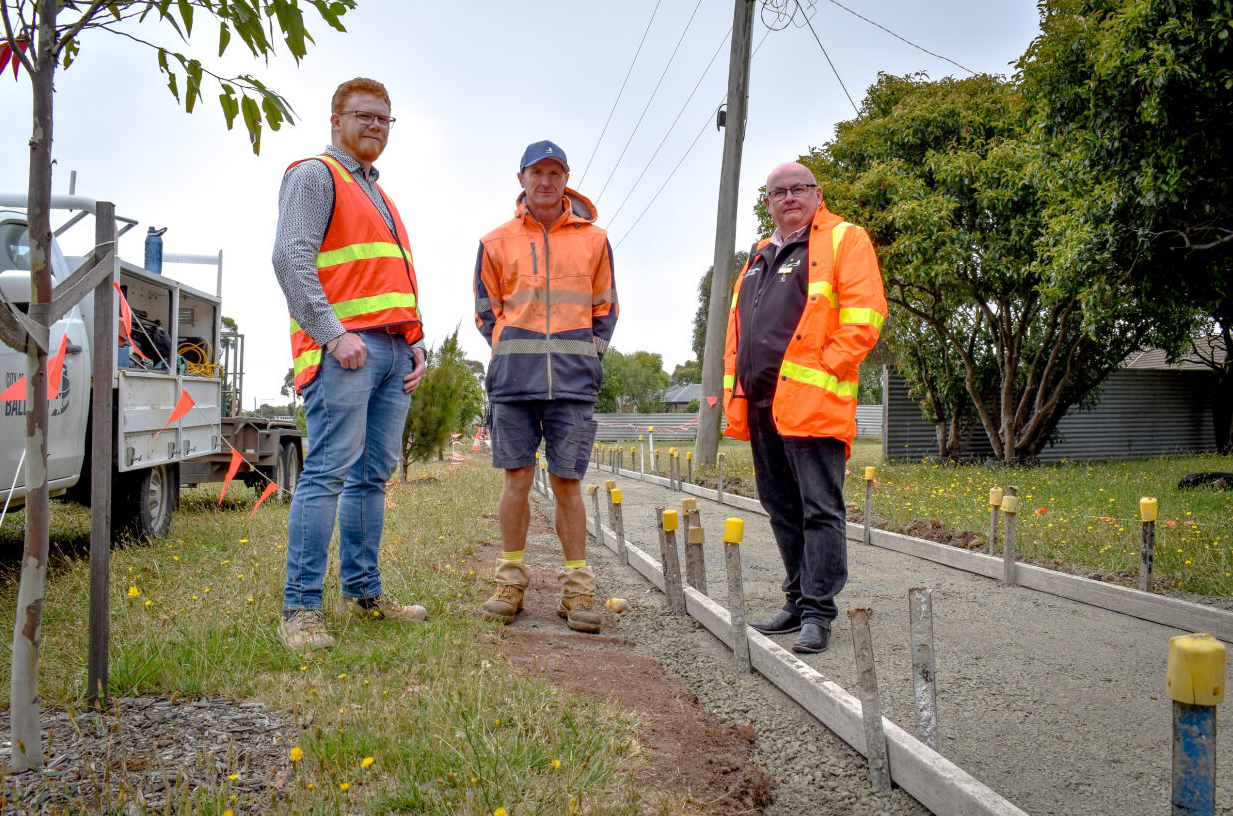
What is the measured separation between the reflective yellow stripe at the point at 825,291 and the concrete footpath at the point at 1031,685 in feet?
4.82

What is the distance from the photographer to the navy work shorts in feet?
13.2

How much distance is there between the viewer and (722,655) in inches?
145

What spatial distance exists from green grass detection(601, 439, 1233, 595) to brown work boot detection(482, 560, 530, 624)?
340cm

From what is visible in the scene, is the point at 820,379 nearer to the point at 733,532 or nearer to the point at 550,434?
the point at 733,532

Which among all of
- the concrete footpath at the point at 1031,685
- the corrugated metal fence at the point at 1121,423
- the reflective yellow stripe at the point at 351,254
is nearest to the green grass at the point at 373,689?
the concrete footpath at the point at 1031,685

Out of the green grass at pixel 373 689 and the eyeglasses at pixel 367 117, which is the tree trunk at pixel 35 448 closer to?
the green grass at pixel 373 689

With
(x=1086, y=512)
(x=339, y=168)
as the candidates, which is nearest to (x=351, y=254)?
(x=339, y=168)

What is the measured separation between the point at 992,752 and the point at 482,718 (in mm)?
1518

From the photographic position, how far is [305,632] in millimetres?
3191

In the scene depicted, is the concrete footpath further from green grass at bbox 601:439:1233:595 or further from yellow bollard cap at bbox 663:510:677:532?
green grass at bbox 601:439:1233:595

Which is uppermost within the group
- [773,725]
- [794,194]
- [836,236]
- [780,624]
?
[794,194]

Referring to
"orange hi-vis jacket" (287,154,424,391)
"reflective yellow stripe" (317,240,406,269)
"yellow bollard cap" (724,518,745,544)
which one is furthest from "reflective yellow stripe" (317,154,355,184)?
"yellow bollard cap" (724,518,745,544)

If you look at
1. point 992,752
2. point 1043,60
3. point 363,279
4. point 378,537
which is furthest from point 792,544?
point 1043,60

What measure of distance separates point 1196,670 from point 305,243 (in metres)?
3.11
